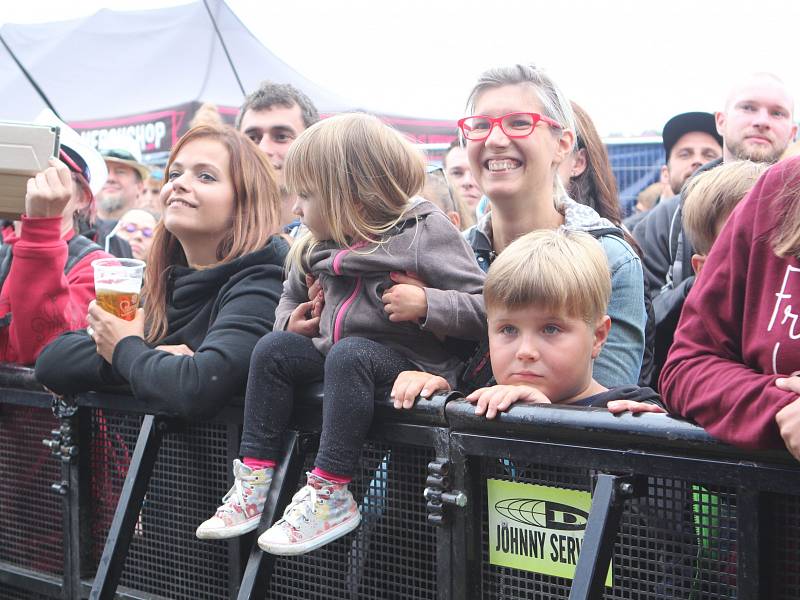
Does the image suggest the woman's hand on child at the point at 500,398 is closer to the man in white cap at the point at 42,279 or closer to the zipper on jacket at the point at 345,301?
the zipper on jacket at the point at 345,301

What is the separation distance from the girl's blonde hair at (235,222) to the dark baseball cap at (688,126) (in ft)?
11.5

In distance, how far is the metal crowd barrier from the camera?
1.85 m

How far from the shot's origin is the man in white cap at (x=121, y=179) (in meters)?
7.89

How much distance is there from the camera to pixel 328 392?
2428mm

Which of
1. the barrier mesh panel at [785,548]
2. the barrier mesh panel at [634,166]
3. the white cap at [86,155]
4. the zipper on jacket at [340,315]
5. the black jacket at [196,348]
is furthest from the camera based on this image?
the barrier mesh panel at [634,166]

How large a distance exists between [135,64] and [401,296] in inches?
475

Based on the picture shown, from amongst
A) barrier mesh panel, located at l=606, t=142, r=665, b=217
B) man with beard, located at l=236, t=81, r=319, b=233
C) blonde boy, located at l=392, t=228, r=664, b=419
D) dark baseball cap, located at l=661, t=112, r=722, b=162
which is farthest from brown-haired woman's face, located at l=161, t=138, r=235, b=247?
barrier mesh panel, located at l=606, t=142, r=665, b=217

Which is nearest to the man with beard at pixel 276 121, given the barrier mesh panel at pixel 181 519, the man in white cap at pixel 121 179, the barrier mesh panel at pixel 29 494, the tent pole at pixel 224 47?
the barrier mesh panel at pixel 29 494

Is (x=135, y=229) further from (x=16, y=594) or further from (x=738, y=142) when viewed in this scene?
(x=738, y=142)

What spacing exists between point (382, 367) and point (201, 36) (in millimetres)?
11765

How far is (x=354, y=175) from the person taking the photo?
277 cm

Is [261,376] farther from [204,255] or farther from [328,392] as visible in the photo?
[204,255]

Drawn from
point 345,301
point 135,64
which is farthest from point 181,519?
point 135,64

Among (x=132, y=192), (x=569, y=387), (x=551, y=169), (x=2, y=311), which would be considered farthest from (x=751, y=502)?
(x=132, y=192)
